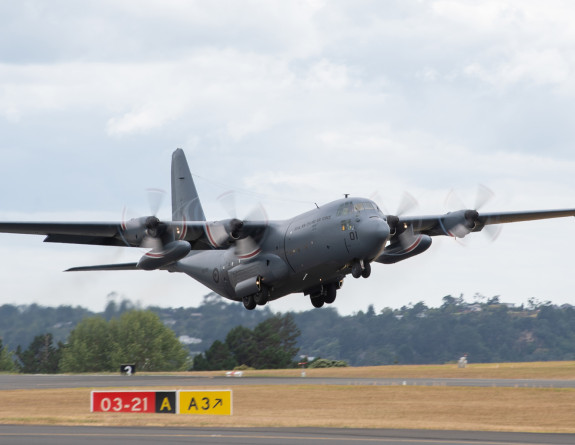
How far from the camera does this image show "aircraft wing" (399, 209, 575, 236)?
46.2 m

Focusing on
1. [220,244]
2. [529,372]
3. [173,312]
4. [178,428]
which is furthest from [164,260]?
[173,312]

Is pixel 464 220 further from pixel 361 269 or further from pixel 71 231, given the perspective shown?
pixel 71 231

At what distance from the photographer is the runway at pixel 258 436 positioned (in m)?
22.5

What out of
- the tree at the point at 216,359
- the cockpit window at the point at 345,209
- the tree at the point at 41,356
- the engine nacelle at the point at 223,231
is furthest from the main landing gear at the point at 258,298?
the tree at the point at 41,356

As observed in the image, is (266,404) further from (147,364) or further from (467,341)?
(467,341)

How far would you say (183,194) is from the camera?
191 feet

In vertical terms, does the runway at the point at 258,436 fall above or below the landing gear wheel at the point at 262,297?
below

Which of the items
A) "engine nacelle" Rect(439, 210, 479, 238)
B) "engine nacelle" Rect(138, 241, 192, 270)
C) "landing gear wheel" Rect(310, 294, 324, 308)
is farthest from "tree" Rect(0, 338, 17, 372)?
"engine nacelle" Rect(439, 210, 479, 238)

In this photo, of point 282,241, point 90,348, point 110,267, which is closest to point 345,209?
point 282,241

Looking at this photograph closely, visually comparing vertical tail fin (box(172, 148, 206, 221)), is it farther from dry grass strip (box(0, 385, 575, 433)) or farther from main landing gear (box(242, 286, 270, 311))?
dry grass strip (box(0, 385, 575, 433))

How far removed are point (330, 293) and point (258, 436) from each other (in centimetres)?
2277

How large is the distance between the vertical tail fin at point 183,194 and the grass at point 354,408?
47.7ft

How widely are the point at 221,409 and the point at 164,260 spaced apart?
1154 cm

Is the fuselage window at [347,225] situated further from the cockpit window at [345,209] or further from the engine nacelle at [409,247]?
the engine nacelle at [409,247]
